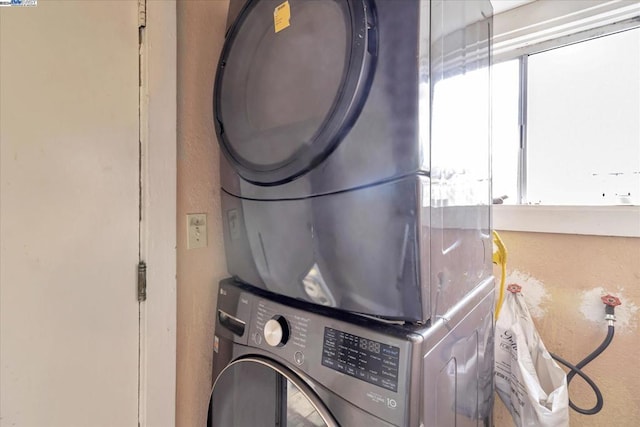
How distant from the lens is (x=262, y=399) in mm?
802

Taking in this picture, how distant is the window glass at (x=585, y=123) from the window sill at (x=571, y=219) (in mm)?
136

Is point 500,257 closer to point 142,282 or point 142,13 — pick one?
point 142,282

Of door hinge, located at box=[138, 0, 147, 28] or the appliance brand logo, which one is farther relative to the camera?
door hinge, located at box=[138, 0, 147, 28]

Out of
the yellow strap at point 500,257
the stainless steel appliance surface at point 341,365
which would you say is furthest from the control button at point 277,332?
the yellow strap at point 500,257

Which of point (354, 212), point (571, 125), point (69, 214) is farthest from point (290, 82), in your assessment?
point (571, 125)

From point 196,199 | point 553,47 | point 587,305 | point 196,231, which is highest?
point 553,47

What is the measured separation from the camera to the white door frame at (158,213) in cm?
92

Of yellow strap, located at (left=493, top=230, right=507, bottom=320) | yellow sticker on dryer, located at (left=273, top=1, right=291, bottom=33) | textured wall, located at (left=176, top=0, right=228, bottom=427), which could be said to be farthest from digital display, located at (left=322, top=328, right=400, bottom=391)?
yellow strap, located at (left=493, top=230, right=507, bottom=320)

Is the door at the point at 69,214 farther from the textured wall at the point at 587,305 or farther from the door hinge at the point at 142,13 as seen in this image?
the textured wall at the point at 587,305

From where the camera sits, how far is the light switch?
1.02 meters

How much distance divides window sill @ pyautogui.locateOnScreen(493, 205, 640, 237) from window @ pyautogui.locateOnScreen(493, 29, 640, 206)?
0.13 m

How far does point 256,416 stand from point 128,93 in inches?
38.5

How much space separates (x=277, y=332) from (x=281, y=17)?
29.5 inches

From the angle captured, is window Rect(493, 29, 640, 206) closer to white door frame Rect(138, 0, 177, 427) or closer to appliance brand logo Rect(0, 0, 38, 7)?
white door frame Rect(138, 0, 177, 427)
